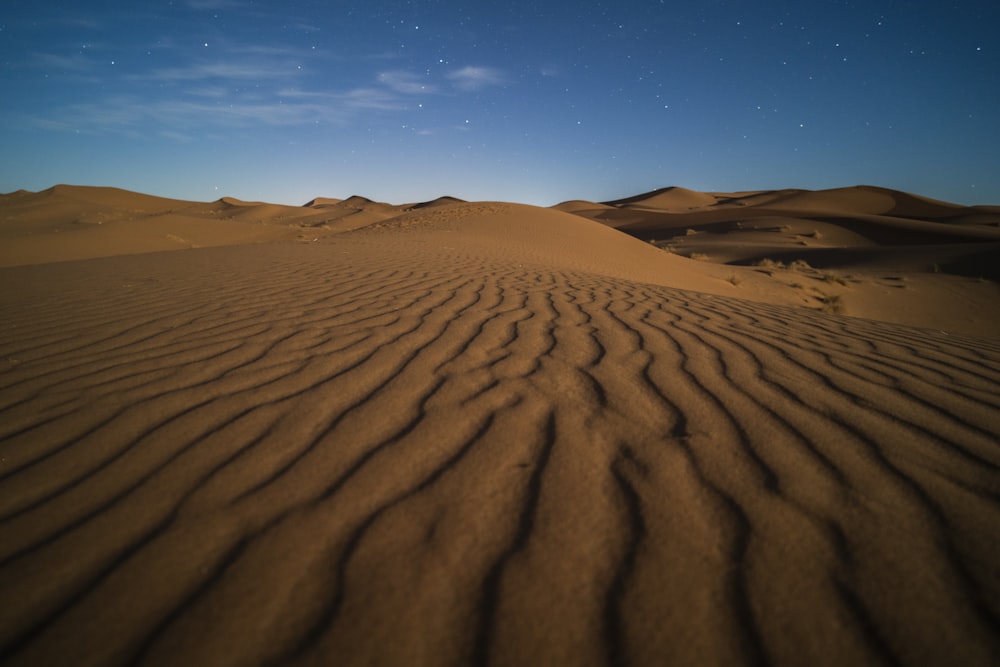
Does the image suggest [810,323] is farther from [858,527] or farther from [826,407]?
[858,527]

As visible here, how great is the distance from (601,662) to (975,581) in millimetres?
947

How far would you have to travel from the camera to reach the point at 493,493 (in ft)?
4.52

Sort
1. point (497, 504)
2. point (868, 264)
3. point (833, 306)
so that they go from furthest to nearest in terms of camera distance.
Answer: point (868, 264), point (833, 306), point (497, 504)

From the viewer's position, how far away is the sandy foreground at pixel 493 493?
99 cm

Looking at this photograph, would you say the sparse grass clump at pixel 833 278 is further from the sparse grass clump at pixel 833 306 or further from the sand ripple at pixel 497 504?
the sand ripple at pixel 497 504

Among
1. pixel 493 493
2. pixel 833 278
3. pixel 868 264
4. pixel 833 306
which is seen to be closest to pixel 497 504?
pixel 493 493

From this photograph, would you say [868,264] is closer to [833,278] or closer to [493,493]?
[833,278]

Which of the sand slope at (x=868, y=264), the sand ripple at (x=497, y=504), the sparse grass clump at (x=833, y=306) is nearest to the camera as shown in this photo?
the sand ripple at (x=497, y=504)

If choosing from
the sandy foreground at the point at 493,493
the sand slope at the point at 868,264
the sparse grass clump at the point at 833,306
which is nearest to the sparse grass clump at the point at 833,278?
the sand slope at the point at 868,264

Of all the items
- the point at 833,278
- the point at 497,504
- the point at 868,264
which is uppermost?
the point at 497,504

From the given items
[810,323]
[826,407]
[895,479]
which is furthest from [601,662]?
[810,323]

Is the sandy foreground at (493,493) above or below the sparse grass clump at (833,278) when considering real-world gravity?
above

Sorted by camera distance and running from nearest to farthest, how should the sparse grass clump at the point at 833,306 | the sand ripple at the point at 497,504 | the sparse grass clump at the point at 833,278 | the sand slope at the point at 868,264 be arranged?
the sand ripple at the point at 497,504
the sparse grass clump at the point at 833,306
the sand slope at the point at 868,264
the sparse grass clump at the point at 833,278

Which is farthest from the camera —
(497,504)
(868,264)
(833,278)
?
(868,264)
